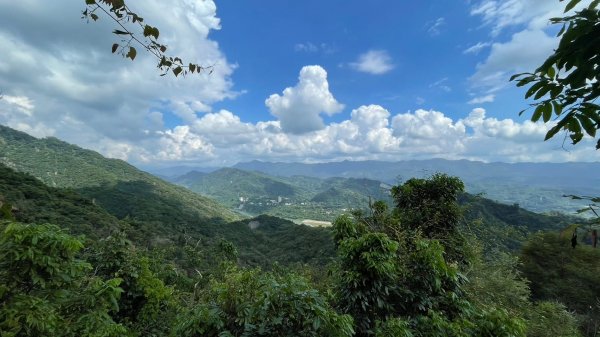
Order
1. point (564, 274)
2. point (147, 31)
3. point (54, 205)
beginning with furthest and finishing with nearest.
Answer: point (54, 205), point (564, 274), point (147, 31)

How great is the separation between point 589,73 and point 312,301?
3.47m

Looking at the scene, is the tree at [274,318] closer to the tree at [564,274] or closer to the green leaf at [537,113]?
the green leaf at [537,113]

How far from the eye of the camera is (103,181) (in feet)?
457

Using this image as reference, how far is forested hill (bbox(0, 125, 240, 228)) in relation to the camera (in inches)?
4084

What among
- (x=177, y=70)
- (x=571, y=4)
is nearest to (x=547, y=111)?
(x=571, y=4)

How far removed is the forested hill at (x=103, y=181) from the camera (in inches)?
4084

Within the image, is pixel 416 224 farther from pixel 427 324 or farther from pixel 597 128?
pixel 597 128

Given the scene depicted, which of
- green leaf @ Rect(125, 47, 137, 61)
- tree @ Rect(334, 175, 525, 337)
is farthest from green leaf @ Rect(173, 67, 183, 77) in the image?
tree @ Rect(334, 175, 525, 337)

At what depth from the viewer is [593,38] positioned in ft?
4.99

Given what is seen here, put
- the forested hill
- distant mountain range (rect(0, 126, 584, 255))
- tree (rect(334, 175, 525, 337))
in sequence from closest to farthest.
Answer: tree (rect(334, 175, 525, 337)) < distant mountain range (rect(0, 126, 584, 255)) < the forested hill

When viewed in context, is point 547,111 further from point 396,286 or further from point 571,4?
point 396,286

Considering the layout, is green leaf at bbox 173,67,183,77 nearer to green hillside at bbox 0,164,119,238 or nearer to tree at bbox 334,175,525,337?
tree at bbox 334,175,525,337

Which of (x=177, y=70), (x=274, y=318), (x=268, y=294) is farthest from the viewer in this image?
(x=268, y=294)

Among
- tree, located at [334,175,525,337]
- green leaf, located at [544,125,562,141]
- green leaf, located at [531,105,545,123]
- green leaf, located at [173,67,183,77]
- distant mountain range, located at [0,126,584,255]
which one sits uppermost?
green leaf, located at [173,67,183,77]
